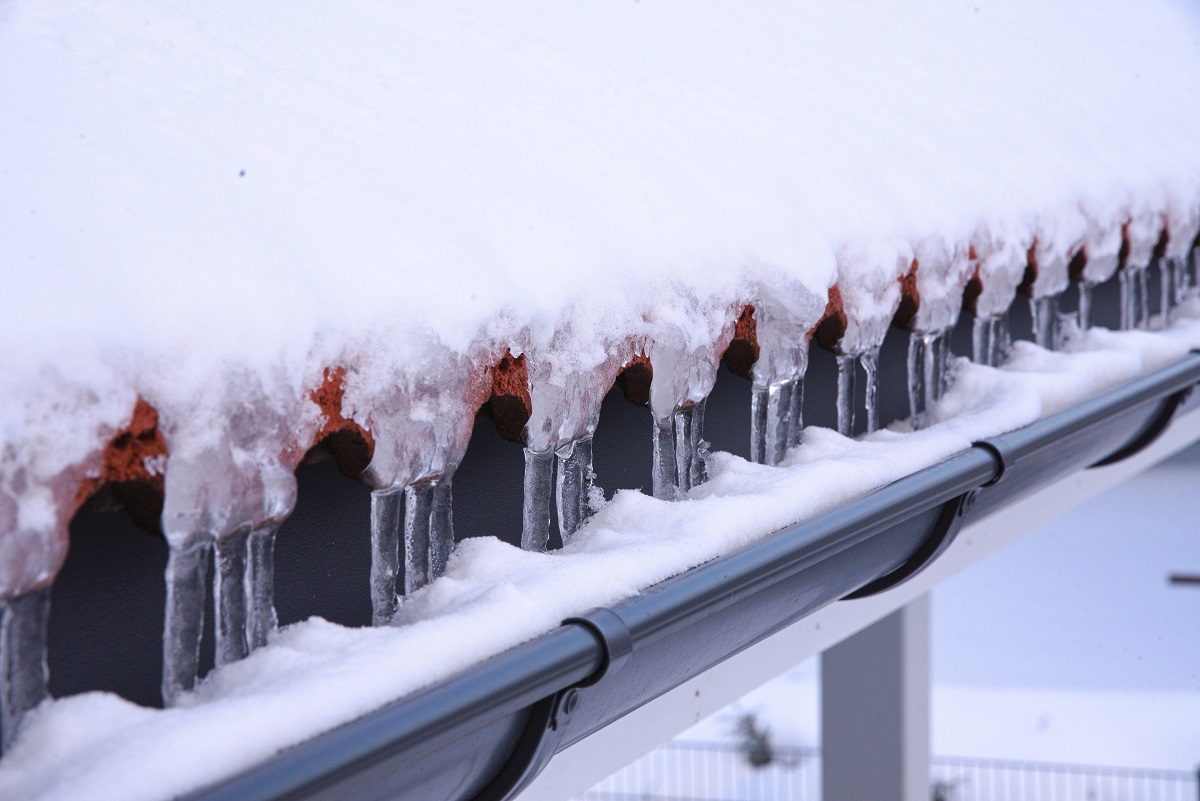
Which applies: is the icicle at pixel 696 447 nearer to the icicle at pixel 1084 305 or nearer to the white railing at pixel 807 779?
the icicle at pixel 1084 305

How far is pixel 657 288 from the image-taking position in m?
1.25

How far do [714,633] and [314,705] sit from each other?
543mm

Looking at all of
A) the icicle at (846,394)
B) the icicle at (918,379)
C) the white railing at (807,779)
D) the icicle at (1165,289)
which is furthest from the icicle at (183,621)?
the white railing at (807,779)

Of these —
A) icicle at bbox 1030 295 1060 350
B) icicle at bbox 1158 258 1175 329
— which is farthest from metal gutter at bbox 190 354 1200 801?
icicle at bbox 1158 258 1175 329

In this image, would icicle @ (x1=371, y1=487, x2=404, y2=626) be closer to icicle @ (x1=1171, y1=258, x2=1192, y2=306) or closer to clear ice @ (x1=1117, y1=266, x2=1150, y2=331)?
clear ice @ (x1=1117, y1=266, x2=1150, y2=331)

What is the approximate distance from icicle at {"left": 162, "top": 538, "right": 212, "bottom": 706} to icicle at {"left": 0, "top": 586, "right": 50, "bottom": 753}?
0.11 m

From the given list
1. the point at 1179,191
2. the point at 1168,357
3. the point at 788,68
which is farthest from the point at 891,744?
the point at 788,68

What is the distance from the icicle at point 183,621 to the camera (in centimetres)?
91

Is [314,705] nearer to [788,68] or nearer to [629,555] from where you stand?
[629,555]

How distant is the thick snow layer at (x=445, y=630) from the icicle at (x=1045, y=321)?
465 millimetres

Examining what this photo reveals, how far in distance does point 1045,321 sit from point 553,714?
157cm

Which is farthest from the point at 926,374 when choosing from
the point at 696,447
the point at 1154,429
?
the point at 1154,429

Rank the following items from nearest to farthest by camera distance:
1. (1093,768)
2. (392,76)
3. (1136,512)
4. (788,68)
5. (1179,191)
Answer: (392,76)
(788,68)
(1179,191)
(1093,768)
(1136,512)

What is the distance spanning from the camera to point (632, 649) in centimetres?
102
